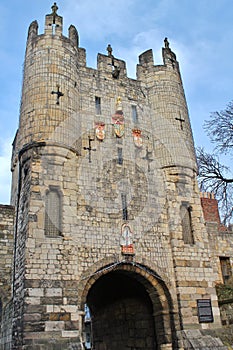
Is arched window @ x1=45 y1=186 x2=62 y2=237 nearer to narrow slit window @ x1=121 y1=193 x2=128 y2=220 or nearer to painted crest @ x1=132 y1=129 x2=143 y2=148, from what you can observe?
narrow slit window @ x1=121 y1=193 x2=128 y2=220

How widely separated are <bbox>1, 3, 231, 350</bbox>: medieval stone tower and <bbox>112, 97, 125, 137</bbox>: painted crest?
0.17 ft

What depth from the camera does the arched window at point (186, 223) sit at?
13070mm

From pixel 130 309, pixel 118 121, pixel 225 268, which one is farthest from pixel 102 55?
pixel 225 268

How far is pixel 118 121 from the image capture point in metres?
14.1

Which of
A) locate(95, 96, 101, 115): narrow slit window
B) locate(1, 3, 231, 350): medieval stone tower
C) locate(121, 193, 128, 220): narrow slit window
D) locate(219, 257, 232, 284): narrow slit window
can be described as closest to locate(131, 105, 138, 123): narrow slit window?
locate(1, 3, 231, 350): medieval stone tower

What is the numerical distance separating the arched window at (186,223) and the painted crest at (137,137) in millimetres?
2834

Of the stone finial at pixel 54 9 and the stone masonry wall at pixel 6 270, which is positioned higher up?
the stone finial at pixel 54 9

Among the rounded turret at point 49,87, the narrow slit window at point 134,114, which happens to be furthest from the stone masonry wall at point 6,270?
the narrow slit window at point 134,114

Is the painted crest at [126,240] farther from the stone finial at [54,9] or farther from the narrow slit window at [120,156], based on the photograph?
the stone finial at [54,9]

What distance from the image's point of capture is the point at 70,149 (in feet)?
40.2

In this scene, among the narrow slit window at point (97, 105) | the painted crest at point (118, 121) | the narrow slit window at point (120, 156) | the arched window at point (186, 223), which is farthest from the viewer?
the narrow slit window at point (97, 105)

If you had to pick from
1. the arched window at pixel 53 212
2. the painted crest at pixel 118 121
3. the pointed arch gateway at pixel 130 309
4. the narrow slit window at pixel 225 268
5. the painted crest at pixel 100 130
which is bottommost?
Answer: the pointed arch gateway at pixel 130 309

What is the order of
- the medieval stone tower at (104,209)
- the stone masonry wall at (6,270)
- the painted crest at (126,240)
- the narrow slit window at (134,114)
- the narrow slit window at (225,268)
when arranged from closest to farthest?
the medieval stone tower at (104,209) → the stone masonry wall at (6,270) → the painted crest at (126,240) → the narrow slit window at (134,114) → the narrow slit window at (225,268)

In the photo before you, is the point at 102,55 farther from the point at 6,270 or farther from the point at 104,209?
the point at 6,270
